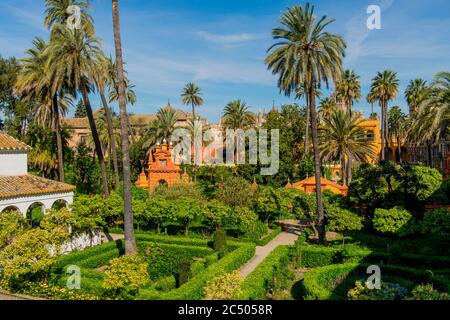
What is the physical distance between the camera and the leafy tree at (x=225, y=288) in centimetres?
1185

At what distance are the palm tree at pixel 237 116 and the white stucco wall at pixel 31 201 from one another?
32139 mm

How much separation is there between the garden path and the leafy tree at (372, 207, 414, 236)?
603cm

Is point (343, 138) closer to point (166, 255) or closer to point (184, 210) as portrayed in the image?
point (184, 210)

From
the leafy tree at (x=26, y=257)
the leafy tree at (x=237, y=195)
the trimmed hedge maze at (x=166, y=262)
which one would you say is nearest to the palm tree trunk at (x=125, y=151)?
the trimmed hedge maze at (x=166, y=262)

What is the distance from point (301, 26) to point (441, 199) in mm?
14154

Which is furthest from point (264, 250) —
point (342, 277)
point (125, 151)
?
point (125, 151)

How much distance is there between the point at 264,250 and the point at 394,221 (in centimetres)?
766

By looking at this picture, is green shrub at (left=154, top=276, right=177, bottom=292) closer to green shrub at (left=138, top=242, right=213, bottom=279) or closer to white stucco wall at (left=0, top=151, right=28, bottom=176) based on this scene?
green shrub at (left=138, top=242, right=213, bottom=279)

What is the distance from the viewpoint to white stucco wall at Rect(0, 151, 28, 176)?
24.8 metres

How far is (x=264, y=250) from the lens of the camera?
2398cm

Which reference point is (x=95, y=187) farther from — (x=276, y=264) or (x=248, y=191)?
(x=276, y=264)

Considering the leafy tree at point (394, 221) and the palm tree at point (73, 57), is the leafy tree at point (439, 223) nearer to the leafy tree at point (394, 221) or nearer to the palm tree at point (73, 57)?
the leafy tree at point (394, 221)
